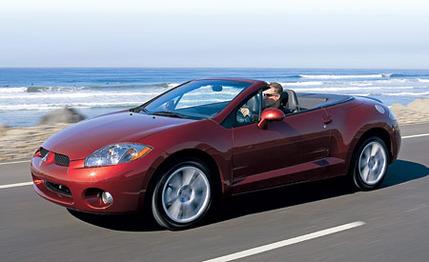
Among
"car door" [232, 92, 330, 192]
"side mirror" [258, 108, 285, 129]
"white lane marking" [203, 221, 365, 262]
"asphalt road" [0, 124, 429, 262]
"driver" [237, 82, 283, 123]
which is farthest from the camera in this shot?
"driver" [237, 82, 283, 123]

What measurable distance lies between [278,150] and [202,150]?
96cm

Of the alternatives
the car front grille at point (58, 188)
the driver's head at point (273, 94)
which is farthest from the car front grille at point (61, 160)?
the driver's head at point (273, 94)

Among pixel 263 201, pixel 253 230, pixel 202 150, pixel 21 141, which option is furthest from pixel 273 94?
pixel 21 141

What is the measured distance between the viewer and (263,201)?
6.88 metres

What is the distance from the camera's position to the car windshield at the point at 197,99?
252 inches

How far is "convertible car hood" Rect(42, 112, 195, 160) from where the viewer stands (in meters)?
Result: 5.58

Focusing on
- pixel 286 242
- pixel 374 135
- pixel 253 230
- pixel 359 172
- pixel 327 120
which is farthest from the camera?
pixel 374 135

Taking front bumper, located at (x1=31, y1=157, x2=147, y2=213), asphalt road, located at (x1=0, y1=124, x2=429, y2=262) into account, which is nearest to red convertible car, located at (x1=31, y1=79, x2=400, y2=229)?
front bumper, located at (x1=31, y1=157, x2=147, y2=213)

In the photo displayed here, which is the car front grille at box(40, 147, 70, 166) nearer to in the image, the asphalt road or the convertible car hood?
the convertible car hood

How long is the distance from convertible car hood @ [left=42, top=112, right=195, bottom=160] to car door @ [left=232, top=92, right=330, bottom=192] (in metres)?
0.63

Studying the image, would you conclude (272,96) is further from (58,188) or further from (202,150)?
(58,188)

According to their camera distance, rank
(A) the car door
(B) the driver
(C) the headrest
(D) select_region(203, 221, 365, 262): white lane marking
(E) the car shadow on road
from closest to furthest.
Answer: (D) select_region(203, 221, 365, 262): white lane marking < (E) the car shadow on road < (A) the car door < (B) the driver < (C) the headrest

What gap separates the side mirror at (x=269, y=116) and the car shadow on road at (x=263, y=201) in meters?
0.92

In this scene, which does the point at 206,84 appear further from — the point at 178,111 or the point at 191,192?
the point at 191,192
